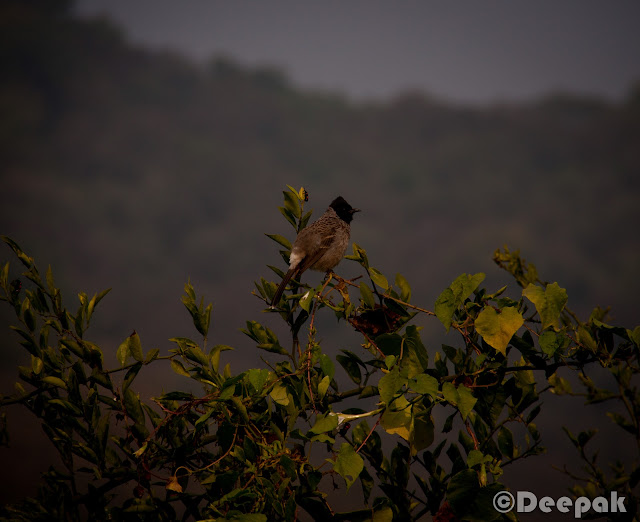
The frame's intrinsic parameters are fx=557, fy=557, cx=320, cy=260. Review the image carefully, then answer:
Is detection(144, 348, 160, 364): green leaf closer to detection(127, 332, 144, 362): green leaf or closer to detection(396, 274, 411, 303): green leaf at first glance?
detection(127, 332, 144, 362): green leaf

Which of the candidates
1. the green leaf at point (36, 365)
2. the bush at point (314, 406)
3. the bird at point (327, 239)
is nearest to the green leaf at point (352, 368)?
the bush at point (314, 406)

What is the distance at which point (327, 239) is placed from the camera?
22.6 ft

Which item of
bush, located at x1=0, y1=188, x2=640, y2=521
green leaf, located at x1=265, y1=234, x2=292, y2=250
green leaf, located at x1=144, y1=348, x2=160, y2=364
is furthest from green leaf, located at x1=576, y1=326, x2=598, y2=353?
green leaf, located at x1=144, y1=348, x2=160, y2=364

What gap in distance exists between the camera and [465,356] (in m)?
2.94

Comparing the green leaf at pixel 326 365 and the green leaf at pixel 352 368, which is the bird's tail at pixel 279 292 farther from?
the green leaf at pixel 326 365

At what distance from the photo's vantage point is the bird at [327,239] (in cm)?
634

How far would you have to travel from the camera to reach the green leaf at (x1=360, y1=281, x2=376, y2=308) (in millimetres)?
2949

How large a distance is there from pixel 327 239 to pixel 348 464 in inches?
184

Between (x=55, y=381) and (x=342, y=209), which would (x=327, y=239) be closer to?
(x=342, y=209)

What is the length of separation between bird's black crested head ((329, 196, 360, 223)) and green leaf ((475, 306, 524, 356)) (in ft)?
16.9

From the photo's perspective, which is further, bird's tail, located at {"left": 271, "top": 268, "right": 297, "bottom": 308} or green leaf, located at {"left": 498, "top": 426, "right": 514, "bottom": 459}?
bird's tail, located at {"left": 271, "top": 268, "right": 297, "bottom": 308}

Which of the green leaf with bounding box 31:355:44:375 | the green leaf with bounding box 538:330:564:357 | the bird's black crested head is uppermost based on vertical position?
the bird's black crested head

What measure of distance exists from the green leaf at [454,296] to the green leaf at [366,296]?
38cm

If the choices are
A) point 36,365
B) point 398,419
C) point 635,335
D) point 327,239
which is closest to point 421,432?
point 398,419
